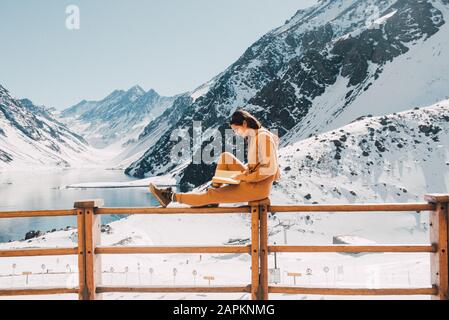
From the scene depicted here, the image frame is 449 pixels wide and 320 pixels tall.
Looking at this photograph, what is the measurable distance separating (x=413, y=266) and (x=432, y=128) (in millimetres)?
58236

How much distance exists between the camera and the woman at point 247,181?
21.2 feet

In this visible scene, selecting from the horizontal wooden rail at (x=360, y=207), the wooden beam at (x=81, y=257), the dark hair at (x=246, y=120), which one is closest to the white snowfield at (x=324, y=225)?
the horizontal wooden rail at (x=360, y=207)

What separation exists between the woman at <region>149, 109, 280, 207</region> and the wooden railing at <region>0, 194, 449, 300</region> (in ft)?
0.53

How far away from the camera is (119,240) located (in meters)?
55.3

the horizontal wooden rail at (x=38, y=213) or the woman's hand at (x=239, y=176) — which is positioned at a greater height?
the woman's hand at (x=239, y=176)

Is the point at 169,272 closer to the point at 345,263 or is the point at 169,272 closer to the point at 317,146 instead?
the point at 345,263

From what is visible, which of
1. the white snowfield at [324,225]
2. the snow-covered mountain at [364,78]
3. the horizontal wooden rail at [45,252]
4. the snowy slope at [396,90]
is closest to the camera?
the horizontal wooden rail at [45,252]

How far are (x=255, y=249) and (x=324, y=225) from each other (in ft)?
169

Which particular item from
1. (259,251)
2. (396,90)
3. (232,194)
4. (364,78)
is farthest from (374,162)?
(364,78)

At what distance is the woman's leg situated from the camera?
254 inches

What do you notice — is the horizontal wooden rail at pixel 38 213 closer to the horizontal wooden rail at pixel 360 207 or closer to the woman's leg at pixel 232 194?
the woman's leg at pixel 232 194

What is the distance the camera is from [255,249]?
646cm

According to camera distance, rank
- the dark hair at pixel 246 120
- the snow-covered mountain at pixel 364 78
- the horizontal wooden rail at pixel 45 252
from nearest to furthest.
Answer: the horizontal wooden rail at pixel 45 252
the dark hair at pixel 246 120
the snow-covered mountain at pixel 364 78

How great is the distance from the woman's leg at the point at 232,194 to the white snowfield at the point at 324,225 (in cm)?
1883
